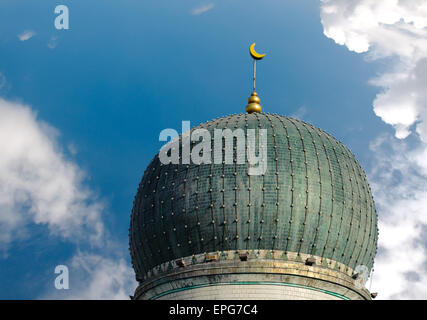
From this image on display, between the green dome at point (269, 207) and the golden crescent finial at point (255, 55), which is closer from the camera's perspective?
the green dome at point (269, 207)

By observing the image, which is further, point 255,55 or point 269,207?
point 255,55

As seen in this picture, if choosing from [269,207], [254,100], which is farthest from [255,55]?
[269,207]

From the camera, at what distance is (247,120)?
4272 cm

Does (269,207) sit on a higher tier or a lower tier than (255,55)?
lower

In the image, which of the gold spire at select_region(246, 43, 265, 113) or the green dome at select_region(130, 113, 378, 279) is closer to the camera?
the green dome at select_region(130, 113, 378, 279)

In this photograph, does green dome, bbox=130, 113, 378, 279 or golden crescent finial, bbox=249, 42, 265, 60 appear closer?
green dome, bbox=130, 113, 378, 279

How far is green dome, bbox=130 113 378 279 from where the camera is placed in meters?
39.2

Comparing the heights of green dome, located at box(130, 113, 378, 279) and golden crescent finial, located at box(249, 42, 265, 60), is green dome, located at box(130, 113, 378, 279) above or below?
below

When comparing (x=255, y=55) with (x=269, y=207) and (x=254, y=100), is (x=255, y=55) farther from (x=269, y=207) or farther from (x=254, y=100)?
(x=269, y=207)

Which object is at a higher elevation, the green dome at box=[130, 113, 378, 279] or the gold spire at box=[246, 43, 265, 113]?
the gold spire at box=[246, 43, 265, 113]

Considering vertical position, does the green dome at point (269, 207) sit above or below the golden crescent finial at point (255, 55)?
below

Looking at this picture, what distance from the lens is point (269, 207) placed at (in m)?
39.2

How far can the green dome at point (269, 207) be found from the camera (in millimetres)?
39156
